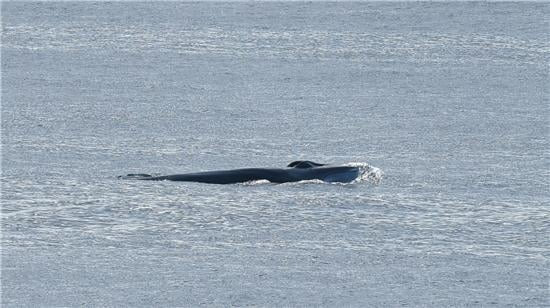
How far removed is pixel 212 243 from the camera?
870 centimetres

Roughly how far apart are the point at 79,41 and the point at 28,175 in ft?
34.1

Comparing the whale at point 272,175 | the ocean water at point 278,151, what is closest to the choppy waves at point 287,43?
the ocean water at point 278,151

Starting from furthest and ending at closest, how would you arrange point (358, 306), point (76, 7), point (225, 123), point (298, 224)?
point (76, 7) → point (225, 123) → point (298, 224) → point (358, 306)

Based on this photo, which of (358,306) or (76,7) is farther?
(76,7)

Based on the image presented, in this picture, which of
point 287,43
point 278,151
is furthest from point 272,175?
point 287,43

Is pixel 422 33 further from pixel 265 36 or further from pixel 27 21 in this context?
pixel 27 21

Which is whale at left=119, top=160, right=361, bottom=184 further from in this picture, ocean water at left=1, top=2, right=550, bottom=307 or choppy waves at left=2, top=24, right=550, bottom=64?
choppy waves at left=2, top=24, right=550, bottom=64

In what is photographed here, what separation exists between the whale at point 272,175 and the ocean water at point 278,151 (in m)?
0.14

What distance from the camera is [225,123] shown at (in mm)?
Result: 14609

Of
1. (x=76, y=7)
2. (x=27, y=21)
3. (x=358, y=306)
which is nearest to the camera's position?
(x=358, y=306)

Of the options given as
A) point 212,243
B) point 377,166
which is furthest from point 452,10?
point 212,243

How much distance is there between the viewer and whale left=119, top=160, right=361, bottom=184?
36.4ft

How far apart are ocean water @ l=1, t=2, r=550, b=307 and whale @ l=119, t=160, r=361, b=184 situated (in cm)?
14

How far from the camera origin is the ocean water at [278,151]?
7707 millimetres
